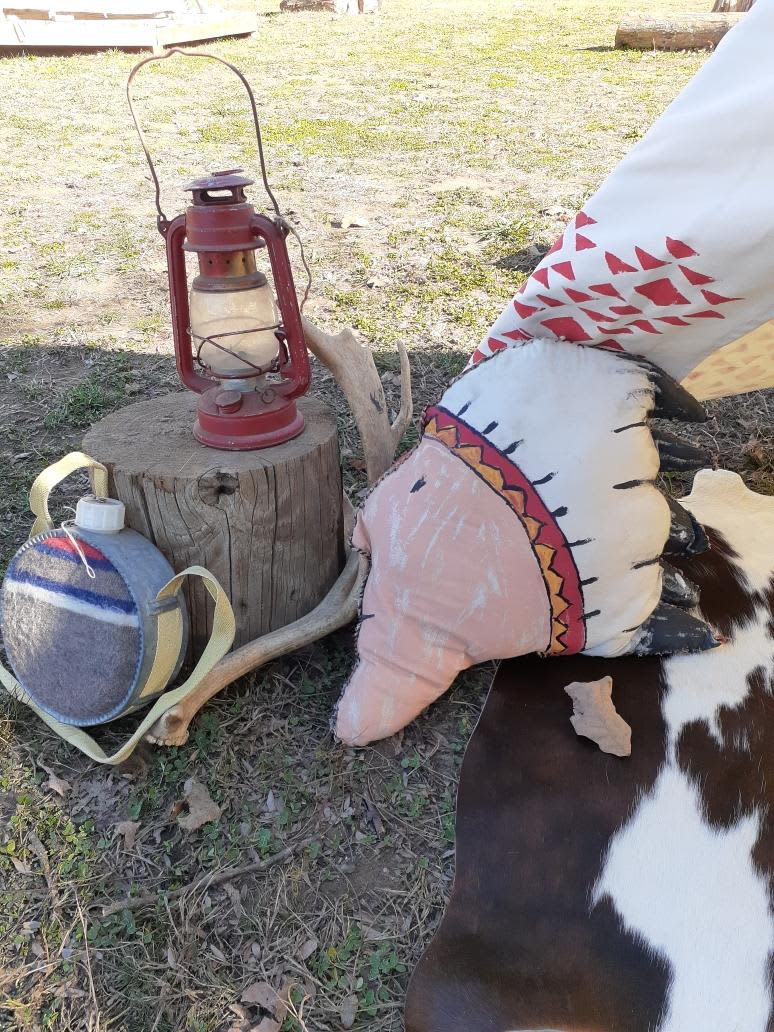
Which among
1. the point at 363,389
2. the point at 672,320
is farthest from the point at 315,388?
the point at 672,320

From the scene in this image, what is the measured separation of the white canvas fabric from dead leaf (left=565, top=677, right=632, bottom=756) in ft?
2.59

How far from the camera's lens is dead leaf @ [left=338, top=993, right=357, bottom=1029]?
1614 millimetres

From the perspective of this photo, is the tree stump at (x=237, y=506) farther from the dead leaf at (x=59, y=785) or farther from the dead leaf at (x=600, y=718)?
the dead leaf at (x=600, y=718)

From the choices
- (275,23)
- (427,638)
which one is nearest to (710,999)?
(427,638)

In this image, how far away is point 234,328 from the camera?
2.11 m

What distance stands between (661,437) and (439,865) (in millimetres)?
1124

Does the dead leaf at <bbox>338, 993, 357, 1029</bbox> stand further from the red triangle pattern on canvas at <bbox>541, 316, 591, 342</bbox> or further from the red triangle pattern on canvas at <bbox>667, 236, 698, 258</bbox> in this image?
the red triangle pattern on canvas at <bbox>667, 236, 698, 258</bbox>

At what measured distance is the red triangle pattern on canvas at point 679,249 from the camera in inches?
60.9

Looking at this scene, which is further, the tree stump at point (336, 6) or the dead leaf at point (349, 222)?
the tree stump at point (336, 6)

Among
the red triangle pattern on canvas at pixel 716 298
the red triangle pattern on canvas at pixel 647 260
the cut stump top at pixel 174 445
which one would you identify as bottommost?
the cut stump top at pixel 174 445

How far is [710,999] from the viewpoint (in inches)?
60.9

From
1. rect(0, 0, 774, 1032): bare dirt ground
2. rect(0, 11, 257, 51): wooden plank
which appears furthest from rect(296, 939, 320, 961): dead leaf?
rect(0, 11, 257, 51): wooden plank

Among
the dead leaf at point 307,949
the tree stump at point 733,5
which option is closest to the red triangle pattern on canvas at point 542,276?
the dead leaf at point 307,949

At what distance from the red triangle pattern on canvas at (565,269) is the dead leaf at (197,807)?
4.77ft
